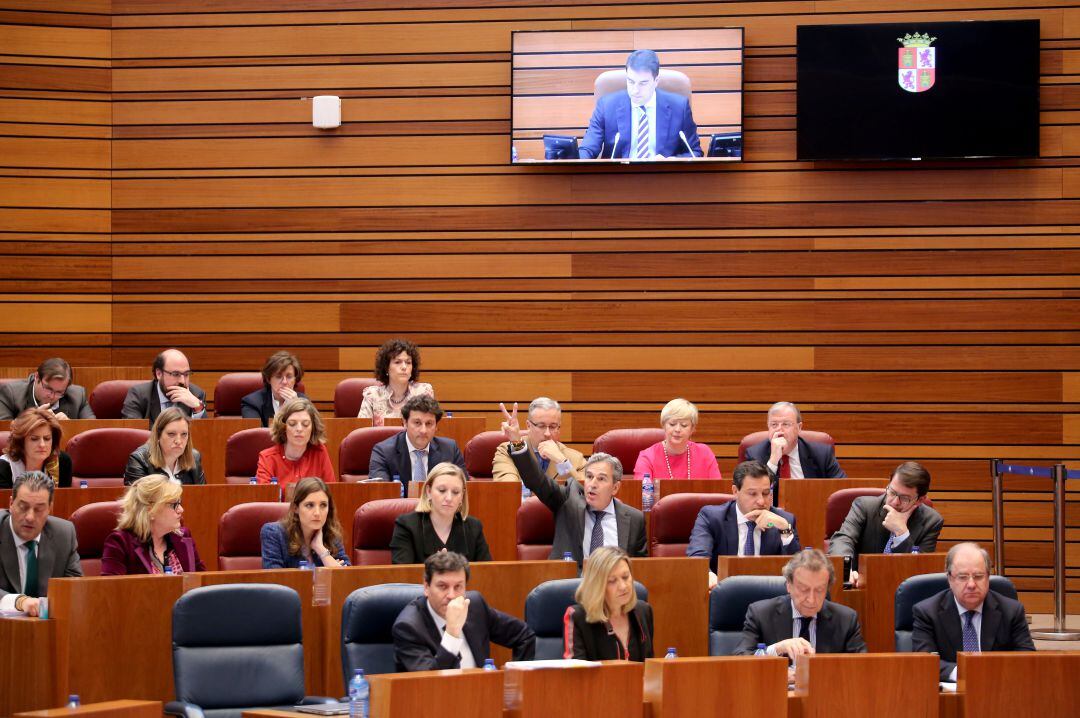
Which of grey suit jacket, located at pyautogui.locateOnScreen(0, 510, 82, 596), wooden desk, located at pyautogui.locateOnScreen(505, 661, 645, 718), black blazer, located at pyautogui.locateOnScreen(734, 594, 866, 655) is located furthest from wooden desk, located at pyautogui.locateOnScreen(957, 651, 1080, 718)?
grey suit jacket, located at pyautogui.locateOnScreen(0, 510, 82, 596)

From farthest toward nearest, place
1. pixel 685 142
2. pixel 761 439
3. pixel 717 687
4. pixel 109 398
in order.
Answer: pixel 685 142, pixel 109 398, pixel 761 439, pixel 717 687

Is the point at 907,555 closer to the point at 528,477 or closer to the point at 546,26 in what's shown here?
the point at 528,477

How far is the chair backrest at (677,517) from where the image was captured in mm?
5281

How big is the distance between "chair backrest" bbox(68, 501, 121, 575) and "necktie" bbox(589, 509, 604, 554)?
1.67 meters

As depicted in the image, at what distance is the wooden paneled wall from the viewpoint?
23.6ft

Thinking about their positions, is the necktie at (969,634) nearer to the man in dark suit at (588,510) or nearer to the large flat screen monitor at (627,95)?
the man in dark suit at (588,510)

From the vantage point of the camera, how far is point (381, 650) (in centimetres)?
405

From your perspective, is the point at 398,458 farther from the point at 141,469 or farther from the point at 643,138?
the point at 643,138

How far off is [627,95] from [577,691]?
4501mm

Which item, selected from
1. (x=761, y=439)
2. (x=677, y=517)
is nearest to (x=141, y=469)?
(x=677, y=517)

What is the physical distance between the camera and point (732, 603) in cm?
440

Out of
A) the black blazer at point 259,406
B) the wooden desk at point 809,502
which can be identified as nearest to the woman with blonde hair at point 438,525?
the wooden desk at point 809,502

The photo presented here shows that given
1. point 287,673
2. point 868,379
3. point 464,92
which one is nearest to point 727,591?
point 287,673

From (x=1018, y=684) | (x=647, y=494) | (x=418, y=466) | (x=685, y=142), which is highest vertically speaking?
(x=685, y=142)
